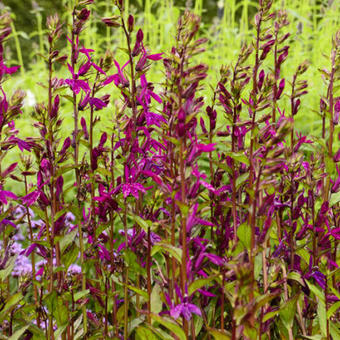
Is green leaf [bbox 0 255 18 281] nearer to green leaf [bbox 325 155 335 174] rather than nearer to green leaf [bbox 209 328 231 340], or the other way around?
green leaf [bbox 209 328 231 340]

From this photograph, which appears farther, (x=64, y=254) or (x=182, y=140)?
(x=64, y=254)

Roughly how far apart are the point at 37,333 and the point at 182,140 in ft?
1.72

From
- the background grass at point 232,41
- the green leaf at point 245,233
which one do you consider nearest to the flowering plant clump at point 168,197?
the green leaf at point 245,233

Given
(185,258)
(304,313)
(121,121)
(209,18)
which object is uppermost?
(121,121)

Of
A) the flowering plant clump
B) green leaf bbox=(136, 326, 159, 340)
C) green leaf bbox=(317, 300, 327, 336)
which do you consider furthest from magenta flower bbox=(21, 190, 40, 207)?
green leaf bbox=(317, 300, 327, 336)

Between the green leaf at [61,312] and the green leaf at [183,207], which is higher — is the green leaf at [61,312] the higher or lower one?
the lower one

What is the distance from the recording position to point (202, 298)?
1130 mm

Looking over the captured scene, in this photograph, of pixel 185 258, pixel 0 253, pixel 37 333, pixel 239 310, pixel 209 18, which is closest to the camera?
pixel 239 310

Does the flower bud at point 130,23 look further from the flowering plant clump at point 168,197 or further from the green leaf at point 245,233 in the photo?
the green leaf at point 245,233

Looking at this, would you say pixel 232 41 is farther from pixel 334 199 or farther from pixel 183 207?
pixel 183 207

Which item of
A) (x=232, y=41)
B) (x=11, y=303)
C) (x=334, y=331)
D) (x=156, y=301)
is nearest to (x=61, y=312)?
A: (x=11, y=303)

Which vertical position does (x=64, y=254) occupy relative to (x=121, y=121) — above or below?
below

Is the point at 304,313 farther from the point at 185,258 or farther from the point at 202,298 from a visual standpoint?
the point at 185,258

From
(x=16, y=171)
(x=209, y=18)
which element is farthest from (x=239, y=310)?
(x=209, y=18)
